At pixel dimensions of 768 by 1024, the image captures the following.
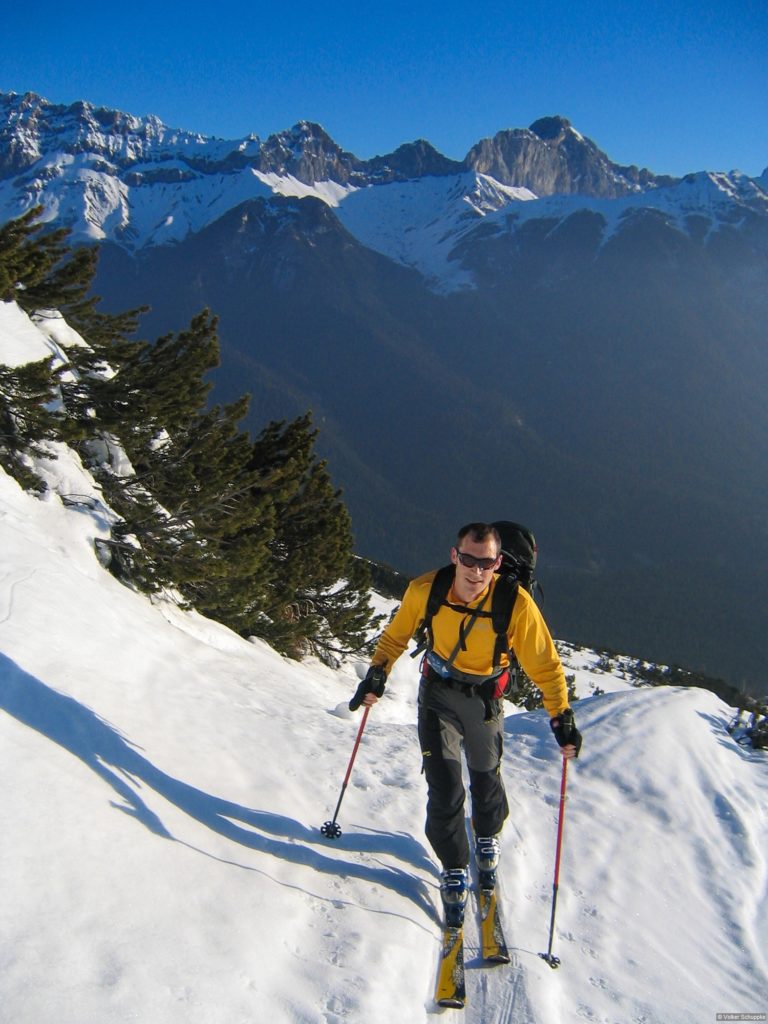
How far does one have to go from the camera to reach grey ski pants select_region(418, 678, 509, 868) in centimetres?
465

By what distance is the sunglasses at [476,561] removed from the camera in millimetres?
4547

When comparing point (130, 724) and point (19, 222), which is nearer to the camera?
point (130, 724)

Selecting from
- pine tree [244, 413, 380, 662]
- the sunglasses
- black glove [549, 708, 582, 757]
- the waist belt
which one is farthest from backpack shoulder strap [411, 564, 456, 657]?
pine tree [244, 413, 380, 662]

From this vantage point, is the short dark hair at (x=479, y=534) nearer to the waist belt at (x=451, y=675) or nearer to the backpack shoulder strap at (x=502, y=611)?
the backpack shoulder strap at (x=502, y=611)

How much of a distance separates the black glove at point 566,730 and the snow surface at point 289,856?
1.37 metres

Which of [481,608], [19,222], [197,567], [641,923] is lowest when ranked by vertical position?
[641,923]

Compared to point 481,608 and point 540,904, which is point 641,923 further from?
point 481,608

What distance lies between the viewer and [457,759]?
190 inches

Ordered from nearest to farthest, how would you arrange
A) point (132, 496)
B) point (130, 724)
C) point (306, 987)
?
point (306, 987) < point (130, 724) < point (132, 496)

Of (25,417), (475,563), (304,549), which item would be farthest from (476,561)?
(304,549)

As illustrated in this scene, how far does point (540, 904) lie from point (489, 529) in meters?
2.98

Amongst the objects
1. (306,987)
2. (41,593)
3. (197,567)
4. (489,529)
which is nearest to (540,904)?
(306,987)

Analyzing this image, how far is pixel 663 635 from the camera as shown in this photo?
17025 centimetres

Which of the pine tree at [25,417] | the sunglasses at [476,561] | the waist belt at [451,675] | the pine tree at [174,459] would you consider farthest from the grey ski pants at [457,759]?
the pine tree at [25,417]
